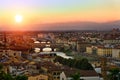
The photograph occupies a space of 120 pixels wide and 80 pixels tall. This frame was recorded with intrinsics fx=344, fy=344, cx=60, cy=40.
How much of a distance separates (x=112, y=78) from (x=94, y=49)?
2095cm

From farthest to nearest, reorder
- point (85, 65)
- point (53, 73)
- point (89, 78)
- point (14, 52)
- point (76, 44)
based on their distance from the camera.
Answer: point (76, 44) → point (14, 52) → point (85, 65) → point (53, 73) → point (89, 78)

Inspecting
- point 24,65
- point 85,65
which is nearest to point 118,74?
point 85,65

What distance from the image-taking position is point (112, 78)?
907 cm

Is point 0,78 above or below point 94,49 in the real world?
above

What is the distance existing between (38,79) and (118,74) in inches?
118

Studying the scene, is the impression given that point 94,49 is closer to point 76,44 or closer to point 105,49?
point 105,49

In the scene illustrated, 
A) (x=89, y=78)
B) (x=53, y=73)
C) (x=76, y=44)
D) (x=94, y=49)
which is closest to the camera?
(x=89, y=78)

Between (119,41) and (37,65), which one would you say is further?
(119,41)

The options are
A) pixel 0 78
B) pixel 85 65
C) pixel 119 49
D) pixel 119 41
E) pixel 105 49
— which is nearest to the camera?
pixel 0 78

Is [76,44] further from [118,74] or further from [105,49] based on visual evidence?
[118,74]

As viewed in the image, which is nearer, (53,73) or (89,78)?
(89,78)

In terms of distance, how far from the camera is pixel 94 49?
2995cm

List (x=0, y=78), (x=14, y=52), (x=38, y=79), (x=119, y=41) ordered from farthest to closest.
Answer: (x=119, y=41) → (x=14, y=52) → (x=38, y=79) → (x=0, y=78)

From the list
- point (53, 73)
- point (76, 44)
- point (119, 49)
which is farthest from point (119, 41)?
point (53, 73)
